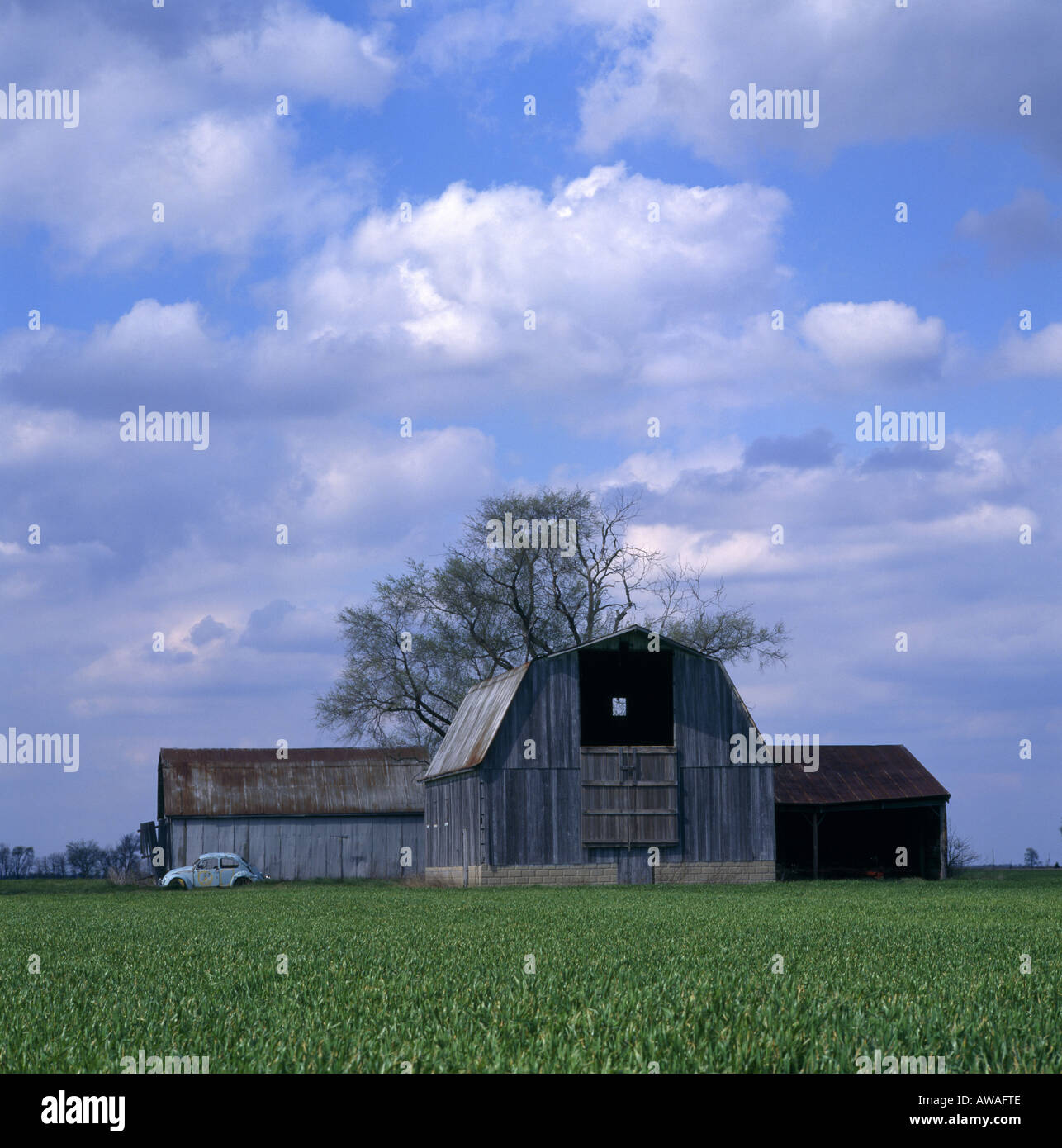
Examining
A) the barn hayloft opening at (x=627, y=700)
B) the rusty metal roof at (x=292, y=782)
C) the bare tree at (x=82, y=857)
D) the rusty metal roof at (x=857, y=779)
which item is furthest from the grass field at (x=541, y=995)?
the bare tree at (x=82, y=857)

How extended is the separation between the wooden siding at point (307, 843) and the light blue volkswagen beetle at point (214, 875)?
14.5ft

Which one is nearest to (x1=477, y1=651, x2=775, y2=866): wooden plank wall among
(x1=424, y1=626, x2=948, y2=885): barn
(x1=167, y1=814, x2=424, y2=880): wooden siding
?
(x1=424, y1=626, x2=948, y2=885): barn

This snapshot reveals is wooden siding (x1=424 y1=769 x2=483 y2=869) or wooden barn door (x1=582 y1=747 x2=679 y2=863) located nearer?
wooden barn door (x1=582 y1=747 x2=679 y2=863)

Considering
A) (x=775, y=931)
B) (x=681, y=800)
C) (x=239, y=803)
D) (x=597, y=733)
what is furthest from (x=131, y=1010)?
(x=239, y=803)

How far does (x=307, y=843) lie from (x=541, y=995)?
47.6 metres

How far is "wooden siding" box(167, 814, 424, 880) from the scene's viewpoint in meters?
53.0

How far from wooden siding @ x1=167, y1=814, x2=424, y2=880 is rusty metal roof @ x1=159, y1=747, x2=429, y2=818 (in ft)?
1.45

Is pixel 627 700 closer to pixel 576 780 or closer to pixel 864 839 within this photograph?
pixel 576 780

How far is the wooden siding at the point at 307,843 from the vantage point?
Answer: 53.0m

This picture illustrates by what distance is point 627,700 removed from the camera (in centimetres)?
4278

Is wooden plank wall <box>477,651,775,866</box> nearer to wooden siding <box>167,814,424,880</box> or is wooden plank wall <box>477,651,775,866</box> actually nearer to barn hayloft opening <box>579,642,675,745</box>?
barn hayloft opening <box>579,642,675,745</box>

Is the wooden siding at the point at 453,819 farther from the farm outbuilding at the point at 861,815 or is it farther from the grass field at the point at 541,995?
the grass field at the point at 541,995
